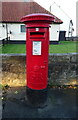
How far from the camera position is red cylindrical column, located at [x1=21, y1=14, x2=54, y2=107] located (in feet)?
11.1

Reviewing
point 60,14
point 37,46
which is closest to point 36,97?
point 37,46

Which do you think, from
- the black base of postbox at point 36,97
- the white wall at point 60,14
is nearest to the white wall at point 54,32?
the black base of postbox at point 36,97

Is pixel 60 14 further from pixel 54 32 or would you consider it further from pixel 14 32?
pixel 14 32

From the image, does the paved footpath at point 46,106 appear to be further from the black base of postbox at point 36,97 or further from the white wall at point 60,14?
the white wall at point 60,14

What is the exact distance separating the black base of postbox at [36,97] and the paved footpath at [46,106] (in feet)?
0.26

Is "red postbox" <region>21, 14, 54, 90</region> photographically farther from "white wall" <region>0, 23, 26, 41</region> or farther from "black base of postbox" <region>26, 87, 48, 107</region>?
"white wall" <region>0, 23, 26, 41</region>

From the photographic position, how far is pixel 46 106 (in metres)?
3.34

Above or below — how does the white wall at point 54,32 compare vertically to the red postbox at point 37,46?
above

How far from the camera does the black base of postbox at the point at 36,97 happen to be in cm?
347

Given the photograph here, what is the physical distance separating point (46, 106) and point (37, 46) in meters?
1.55

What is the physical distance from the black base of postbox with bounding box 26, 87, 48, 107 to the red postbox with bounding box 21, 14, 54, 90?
14cm

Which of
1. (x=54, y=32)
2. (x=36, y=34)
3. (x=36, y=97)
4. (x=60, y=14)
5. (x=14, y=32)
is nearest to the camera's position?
(x=36, y=34)

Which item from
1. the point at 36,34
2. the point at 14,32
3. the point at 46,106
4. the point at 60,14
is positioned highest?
the point at 60,14

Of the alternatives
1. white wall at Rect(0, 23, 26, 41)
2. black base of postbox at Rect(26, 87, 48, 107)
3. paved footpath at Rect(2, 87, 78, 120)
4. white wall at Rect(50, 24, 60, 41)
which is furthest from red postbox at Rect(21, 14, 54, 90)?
white wall at Rect(50, 24, 60, 41)
